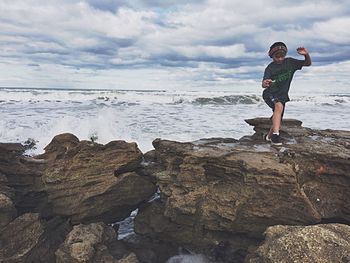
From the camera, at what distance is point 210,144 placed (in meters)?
6.56

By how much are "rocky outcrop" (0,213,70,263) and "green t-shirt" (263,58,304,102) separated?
15.2 ft

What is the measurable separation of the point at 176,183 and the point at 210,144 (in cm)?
105

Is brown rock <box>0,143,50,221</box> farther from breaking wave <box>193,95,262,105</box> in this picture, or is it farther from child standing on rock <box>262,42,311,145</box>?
breaking wave <box>193,95,262,105</box>

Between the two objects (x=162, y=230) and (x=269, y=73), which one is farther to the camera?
(x=269, y=73)

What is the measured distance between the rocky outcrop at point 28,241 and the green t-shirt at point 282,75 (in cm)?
464

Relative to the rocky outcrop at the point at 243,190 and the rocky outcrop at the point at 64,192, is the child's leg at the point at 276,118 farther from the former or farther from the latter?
the rocky outcrop at the point at 64,192

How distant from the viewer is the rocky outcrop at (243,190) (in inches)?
208

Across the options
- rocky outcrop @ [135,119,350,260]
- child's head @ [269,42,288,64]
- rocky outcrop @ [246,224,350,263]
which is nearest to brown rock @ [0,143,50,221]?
rocky outcrop @ [135,119,350,260]

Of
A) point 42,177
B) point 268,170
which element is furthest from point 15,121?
point 268,170

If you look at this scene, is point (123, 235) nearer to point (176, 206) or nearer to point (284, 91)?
point (176, 206)

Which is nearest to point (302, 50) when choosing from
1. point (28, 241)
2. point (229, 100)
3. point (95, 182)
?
point (95, 182)

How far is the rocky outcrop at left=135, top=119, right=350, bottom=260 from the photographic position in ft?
17.4

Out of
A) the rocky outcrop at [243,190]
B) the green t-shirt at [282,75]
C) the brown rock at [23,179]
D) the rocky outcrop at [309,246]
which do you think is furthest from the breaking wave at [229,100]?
the rocky outcrop at [309,246]

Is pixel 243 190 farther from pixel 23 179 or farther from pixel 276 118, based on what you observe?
pixel 23 179
